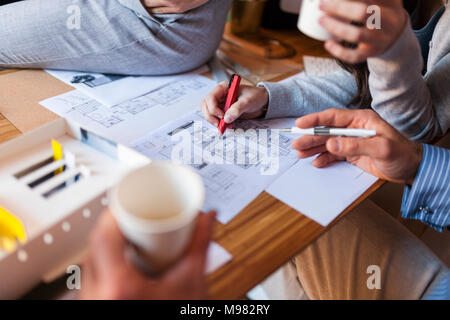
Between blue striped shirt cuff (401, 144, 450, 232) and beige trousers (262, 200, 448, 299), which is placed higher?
blue striped shirt cuff (401, 144, 450, 232)

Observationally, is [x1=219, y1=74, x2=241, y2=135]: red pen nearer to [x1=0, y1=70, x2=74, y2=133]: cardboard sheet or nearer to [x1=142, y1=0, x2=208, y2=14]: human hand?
[x1=142, y1=0, x2=208, y2=14]: human hand

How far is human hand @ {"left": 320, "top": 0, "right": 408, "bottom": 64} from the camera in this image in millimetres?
471

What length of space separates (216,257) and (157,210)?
0.43 ft

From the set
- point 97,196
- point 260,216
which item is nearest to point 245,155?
point 260,216

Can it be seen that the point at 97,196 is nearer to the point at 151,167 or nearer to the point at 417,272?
the point at 151,167

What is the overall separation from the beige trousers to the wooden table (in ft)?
0.50

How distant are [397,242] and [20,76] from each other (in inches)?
37.8

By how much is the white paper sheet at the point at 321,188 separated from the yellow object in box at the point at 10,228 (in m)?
0.37

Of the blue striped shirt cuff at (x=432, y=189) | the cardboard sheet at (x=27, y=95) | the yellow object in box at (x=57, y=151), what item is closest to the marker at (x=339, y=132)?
the blue striped shirt cuff at (x=432, y=189)

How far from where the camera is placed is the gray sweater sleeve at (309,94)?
789mm

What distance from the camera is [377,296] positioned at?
0.68 metres

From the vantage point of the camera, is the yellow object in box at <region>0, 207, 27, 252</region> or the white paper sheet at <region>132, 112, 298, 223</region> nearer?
the yellow object in box at <region>0, 207, 27, 252</region>

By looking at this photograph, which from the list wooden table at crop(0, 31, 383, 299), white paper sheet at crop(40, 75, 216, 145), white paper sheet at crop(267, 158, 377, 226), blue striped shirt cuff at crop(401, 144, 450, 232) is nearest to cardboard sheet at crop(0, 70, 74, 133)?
white paper sheet at crop(40, 75, 216, 145)

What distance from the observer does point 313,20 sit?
1.59 feet
